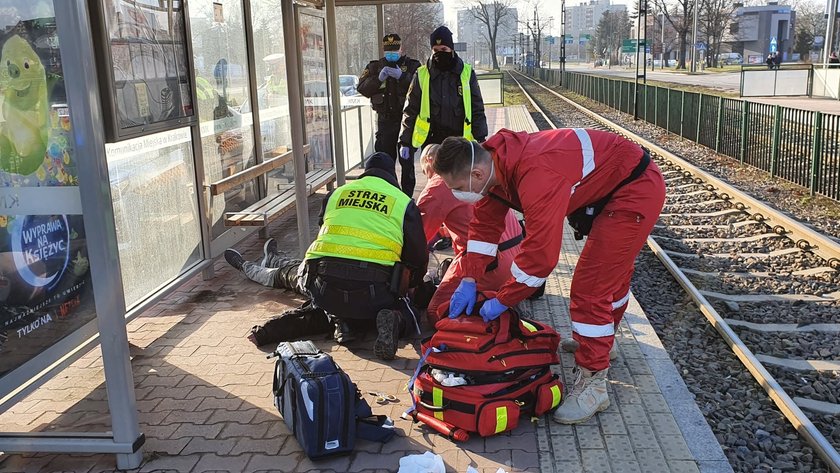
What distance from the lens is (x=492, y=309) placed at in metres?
4.11

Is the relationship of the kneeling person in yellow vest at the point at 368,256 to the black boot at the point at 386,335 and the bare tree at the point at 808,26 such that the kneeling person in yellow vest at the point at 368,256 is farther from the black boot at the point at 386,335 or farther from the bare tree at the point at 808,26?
the bare tree at the point at 808,26

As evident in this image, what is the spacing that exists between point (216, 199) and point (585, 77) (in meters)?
34.0

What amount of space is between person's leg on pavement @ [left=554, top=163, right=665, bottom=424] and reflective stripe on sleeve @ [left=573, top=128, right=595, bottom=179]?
28cm

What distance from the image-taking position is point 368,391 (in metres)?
4.59

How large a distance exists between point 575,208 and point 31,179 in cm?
282

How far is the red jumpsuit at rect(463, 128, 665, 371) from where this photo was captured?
12.4 feet

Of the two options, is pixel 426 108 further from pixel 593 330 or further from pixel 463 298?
pixel 593 330

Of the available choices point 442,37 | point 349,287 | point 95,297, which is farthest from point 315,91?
point 95,297

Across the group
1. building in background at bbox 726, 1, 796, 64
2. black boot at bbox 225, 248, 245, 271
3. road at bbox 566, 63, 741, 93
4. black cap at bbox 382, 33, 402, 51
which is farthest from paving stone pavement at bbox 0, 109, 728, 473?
building in background at bbox 726, 1, 796, 64

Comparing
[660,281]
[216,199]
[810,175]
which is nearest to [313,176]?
[216,199]

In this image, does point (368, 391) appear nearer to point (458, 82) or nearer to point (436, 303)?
point (436, 303)

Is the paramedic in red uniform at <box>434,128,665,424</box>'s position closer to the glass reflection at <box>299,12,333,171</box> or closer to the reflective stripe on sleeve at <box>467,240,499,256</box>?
the reflective stripe on sleeve at <box>467,240,499,256</box>

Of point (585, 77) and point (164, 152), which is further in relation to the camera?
point (585, 77)

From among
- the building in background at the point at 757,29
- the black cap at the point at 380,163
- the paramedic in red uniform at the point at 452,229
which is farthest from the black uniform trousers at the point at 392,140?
the building in background at the point at 757,29
